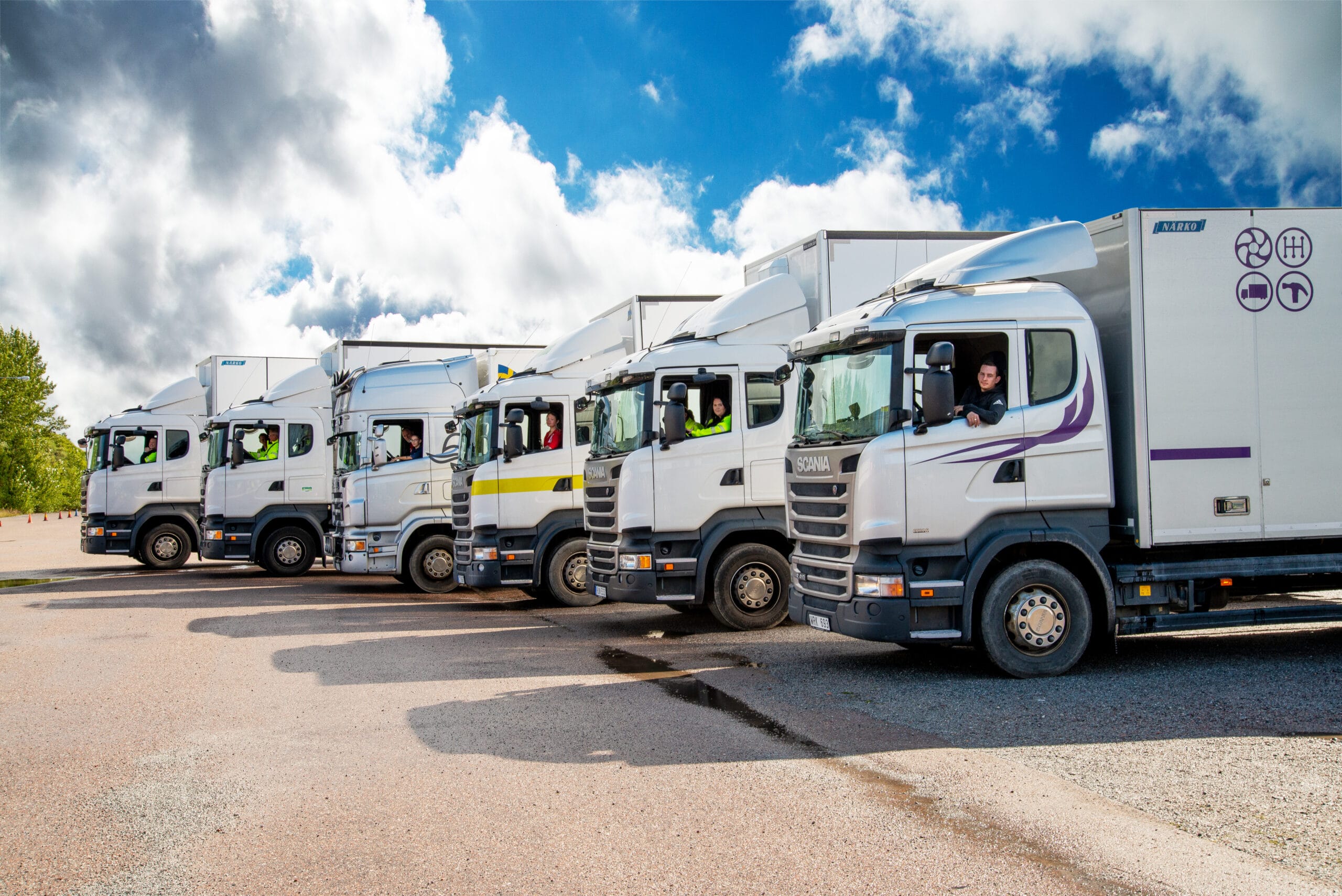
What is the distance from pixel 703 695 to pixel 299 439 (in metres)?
13.3

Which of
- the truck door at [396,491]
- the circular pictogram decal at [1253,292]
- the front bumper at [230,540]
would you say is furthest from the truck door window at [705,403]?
the front bumper at [230,540]

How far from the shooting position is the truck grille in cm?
764

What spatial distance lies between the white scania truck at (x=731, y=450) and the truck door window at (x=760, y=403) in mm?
11

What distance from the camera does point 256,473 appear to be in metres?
18.5

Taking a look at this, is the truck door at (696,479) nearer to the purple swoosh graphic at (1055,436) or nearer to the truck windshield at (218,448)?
the purple swoosh graphic at (1055,436)

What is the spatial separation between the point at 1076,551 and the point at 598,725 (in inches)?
151

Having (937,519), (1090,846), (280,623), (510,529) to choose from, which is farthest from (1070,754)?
(280,623)

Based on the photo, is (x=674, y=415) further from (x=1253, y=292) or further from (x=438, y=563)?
(x=438, y=563)

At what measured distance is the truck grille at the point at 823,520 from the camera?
764cm

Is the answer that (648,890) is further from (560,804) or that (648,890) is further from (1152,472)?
(1152,472)

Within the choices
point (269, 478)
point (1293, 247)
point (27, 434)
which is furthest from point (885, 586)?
point (27, 434)

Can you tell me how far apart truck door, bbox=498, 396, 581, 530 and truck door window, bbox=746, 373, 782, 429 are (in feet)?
10.6

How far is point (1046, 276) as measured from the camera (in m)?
8.47

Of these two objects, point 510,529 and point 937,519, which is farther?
point 510,529
